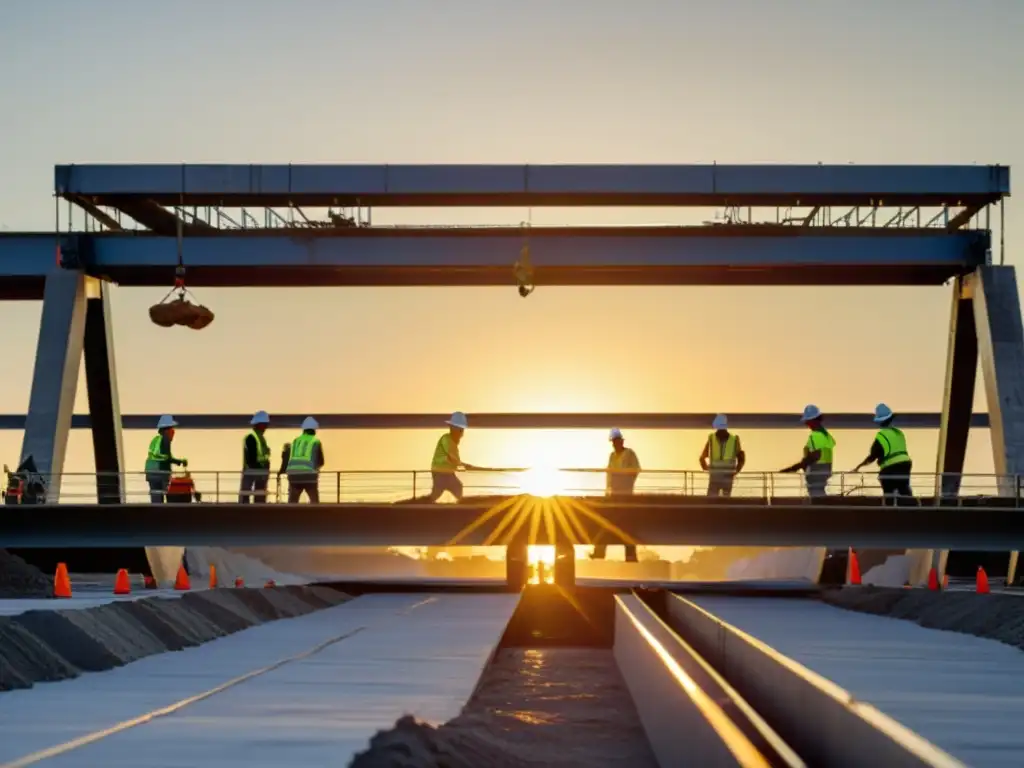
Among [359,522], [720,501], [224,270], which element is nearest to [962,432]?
[720,501]

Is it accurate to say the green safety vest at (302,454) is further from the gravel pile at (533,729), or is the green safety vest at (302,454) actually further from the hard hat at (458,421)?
the gravel pile at (533,729)

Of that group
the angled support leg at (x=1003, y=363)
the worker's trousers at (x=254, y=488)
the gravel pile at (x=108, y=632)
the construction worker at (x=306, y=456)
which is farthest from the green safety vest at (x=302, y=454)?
the angled support leg at (x=1003, y=363)

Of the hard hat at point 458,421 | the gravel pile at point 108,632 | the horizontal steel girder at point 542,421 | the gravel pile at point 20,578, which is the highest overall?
the horizontal steel girder at point 542,421

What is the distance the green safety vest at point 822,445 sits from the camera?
28125mm

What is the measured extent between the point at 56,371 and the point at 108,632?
2208cm

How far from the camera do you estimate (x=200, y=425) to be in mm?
49781

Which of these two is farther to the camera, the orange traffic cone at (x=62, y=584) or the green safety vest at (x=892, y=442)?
the green safety vest at (x=892, y=442)

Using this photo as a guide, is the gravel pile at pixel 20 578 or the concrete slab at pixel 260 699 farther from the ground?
the concrete slab at pixel 260 699

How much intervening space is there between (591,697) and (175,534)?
18.5 meters

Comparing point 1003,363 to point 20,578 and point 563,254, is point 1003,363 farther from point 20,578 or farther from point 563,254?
point 20,578

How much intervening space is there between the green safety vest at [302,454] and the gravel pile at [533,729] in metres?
9.68

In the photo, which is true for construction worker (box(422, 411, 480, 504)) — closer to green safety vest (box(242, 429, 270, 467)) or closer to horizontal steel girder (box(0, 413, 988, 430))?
green safety vest (box(242, 429, 270, 467))

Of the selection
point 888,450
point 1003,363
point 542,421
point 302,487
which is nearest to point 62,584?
point 302,487

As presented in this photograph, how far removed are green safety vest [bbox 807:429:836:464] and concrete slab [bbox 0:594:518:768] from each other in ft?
34.5
